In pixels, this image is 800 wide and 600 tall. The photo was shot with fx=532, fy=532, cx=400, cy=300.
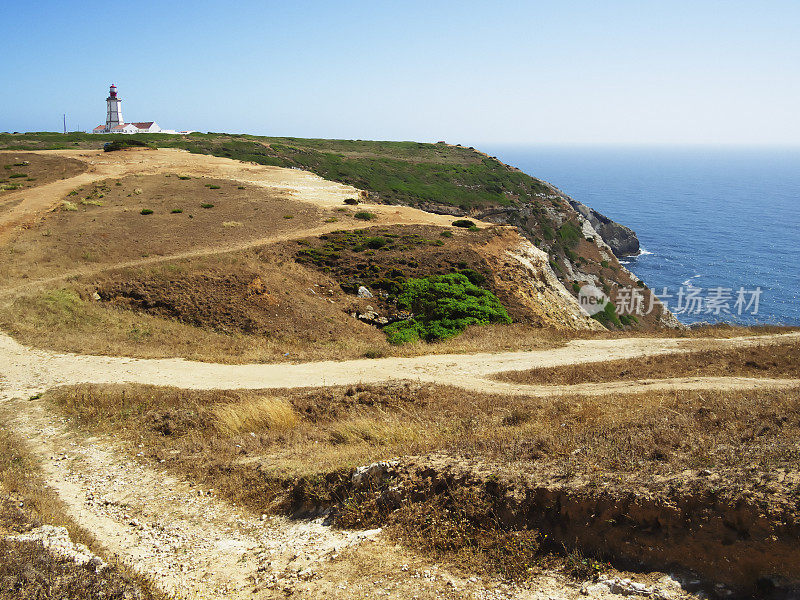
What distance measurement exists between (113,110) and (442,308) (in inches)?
4464

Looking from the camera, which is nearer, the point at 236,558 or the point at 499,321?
the point at 236,558

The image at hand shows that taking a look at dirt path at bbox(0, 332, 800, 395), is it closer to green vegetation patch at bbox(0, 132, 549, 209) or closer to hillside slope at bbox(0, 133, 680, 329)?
hillside slope at bbox(0, 133, 680, 329)

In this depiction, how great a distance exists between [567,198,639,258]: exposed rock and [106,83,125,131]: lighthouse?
9491cm

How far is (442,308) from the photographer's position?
27109 mm

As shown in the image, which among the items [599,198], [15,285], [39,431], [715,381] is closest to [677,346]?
[715,381]

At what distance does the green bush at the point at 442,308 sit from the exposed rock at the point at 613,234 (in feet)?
243

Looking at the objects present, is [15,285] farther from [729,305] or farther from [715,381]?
[729,305]

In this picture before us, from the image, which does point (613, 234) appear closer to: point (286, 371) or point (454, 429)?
point (286, 371)

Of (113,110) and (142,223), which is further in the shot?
(113,110)

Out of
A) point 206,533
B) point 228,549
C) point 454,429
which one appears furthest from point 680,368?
point 206,533

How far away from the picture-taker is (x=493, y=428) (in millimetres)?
12102

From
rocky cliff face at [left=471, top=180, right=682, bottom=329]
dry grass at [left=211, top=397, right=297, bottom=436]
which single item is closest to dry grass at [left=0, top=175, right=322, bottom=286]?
dry grass at [left=211, top=397, right=297, bottom=436]

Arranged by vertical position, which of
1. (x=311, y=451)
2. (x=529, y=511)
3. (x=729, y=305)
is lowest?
(x=729, y=305)

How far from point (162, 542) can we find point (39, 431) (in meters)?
6.42
